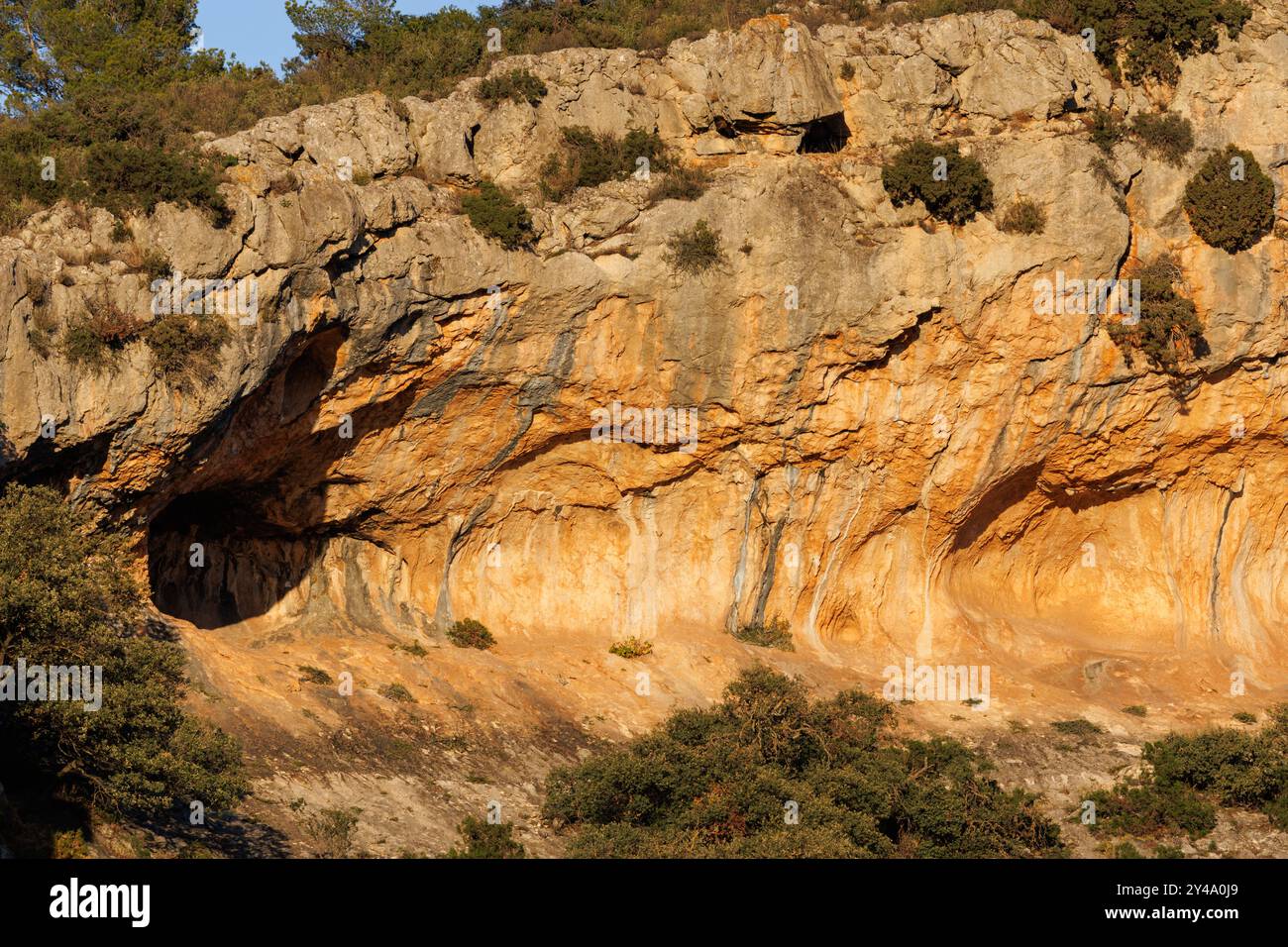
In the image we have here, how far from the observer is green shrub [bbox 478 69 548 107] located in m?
44.0

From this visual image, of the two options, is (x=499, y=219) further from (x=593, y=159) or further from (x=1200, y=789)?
(x=1200, y=789)

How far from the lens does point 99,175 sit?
36.8 m

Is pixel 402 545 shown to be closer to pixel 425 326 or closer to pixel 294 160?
pixel 425 326

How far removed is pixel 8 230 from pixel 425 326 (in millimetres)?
9980

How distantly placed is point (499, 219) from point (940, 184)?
1224 centimetres

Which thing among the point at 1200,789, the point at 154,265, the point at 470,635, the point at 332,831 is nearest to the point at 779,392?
the point at 470,635

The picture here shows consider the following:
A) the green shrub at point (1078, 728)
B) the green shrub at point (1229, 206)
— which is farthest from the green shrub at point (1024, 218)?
the green shrub at point (1078, 728)

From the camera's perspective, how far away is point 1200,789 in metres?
39.6

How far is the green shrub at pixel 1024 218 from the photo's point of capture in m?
42.5

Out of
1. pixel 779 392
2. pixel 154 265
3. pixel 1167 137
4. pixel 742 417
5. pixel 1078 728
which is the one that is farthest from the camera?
pixel 1167 137

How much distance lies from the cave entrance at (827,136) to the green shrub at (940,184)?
261cm

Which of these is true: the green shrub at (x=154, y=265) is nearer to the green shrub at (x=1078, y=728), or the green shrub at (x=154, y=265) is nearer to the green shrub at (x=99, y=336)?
the green shrub at (x=99, y=336)
